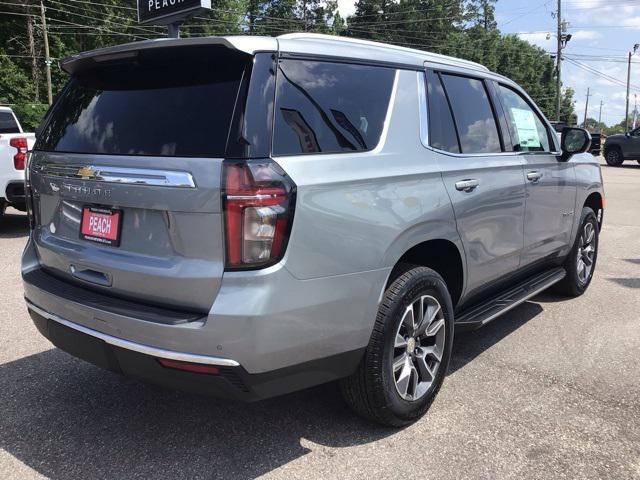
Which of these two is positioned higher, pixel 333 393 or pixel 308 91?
pixel 308 91

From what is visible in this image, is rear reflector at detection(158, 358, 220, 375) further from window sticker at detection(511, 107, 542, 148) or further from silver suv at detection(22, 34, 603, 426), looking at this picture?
window sticker at detection(511, 107, 542, 148)

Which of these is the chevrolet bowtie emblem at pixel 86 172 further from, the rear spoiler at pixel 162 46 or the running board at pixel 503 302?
the running board at pixel 503 302

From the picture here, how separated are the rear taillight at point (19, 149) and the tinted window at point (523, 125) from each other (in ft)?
22.5

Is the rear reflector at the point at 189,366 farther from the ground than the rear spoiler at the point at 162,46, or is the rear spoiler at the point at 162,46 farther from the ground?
the rear spoiler at the point at 162,46

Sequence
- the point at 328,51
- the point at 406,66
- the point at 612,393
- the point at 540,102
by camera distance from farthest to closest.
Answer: the point at 540,102 < the point at 612,393 < the point at 406,66 < the point at 328,51

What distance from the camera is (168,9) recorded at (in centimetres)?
913

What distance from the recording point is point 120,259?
2.58 metres

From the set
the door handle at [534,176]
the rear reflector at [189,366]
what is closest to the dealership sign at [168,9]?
the door handle at [534,176]

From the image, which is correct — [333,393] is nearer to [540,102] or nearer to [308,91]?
[308,91]

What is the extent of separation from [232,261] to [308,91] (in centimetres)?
86

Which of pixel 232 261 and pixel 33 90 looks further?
pixel 33 90

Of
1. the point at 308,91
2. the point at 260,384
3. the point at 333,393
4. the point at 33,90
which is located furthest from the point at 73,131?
the point at 33,90

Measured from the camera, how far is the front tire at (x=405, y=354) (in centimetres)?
278

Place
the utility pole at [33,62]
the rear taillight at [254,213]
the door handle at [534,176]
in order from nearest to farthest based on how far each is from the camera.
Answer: the rear taillight at [254,213], the door handle at [534,176], the utility pole at [33,62]
